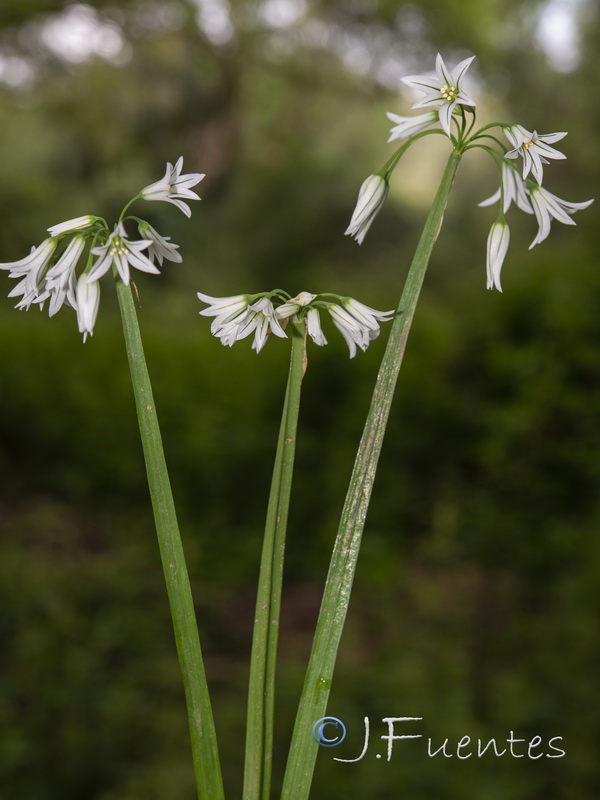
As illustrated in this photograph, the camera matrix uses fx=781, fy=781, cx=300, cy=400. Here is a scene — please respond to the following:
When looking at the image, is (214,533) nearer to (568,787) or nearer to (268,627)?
(568,787)

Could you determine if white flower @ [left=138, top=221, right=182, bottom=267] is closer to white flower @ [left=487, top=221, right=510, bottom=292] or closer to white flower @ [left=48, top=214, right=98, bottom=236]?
white flower @ [left=48, top=214, right=98, bottom=236]

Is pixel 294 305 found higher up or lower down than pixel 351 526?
higher up

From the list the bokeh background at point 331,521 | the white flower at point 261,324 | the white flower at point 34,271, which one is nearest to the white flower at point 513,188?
the white flower at point 261,324

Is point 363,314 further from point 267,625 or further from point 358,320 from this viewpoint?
point 267,625

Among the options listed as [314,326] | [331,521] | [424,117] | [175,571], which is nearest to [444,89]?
[424,117]

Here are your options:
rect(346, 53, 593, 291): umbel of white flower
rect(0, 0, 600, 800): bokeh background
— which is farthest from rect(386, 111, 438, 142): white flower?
rect(0, 0, 600, 800): bokeh background

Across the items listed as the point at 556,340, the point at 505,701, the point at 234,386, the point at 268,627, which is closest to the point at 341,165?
the point at 234,386
